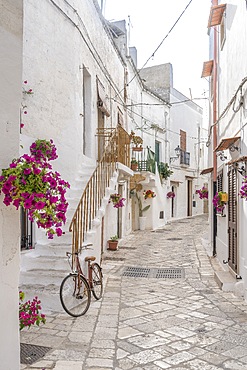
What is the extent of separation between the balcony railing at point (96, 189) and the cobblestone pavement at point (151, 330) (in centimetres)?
125

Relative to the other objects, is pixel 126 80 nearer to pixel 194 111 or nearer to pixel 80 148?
pixel 80 148

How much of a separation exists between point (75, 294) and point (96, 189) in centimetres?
259

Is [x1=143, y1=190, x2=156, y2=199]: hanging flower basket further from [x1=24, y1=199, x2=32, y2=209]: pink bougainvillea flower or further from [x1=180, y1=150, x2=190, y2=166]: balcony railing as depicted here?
[x1=24, y1=199, x2=32, y2=209]: pink bougainvillea flower

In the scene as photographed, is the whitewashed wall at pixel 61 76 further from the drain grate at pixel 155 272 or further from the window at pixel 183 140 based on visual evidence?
the window at pixel 183 140

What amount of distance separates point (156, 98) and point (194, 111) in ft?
24.0

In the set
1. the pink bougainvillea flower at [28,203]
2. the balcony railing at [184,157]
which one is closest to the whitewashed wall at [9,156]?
the pink bougainvillea flower at [28,203]

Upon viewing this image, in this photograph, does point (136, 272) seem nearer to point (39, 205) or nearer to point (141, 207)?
point (39, 205)

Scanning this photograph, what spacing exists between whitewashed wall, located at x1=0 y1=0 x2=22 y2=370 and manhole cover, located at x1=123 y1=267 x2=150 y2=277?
5569 millimetres

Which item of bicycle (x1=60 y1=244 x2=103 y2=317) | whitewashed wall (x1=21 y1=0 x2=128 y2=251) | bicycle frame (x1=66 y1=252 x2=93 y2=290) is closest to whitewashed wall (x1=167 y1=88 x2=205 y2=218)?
whitewashed wall (x1=21 y1=0 x2=128 y2=251)

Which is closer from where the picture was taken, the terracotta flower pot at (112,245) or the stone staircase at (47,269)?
the stone staircase at (47,269)

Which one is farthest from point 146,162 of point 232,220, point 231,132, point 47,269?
point 47,269

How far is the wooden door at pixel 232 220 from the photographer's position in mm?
7363

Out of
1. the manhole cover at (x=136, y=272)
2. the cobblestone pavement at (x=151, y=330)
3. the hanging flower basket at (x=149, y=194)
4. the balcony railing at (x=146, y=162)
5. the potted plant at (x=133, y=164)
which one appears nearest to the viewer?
the cobblestone pavement at (x=151, y=330)

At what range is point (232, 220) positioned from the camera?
776 centimetres
